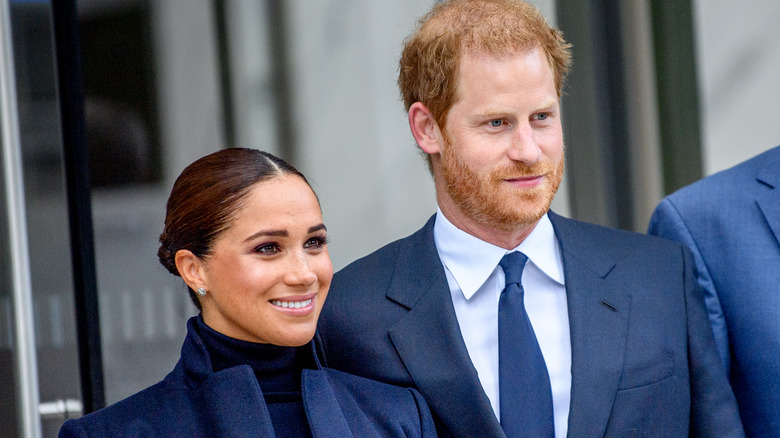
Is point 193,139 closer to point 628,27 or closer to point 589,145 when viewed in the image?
point 589,145

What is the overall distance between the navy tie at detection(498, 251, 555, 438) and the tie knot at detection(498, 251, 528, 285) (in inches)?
2.6

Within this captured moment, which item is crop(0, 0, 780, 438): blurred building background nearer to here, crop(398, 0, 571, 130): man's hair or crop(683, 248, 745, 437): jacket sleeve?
crop(398, 0, 571, 130): man's hair

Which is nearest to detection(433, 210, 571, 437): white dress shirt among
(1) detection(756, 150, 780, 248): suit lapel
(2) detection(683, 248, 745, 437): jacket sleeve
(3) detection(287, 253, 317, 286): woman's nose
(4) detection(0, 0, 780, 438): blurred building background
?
(2) detection(683, 248, 745, 437): jacket sleeve

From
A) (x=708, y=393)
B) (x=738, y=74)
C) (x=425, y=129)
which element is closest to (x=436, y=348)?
(x=425, y=129)

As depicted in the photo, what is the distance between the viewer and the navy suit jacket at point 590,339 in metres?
2.24

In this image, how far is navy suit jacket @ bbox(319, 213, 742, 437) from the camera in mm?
2242

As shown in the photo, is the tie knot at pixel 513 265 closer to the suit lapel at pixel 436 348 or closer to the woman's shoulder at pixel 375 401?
the suit lapel at pixel 436 348

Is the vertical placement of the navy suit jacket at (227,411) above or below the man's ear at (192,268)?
below

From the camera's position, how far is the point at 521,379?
7.31 feet

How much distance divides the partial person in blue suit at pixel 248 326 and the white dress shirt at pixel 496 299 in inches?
8.6

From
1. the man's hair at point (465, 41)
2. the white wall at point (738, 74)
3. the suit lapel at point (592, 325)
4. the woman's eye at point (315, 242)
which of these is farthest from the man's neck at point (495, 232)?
the white wall at point (738, 74)

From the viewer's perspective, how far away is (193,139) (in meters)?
3.38

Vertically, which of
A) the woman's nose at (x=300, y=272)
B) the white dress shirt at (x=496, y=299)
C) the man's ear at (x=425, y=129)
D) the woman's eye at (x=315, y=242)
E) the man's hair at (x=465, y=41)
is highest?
the man's hair at (x=465, y=41)

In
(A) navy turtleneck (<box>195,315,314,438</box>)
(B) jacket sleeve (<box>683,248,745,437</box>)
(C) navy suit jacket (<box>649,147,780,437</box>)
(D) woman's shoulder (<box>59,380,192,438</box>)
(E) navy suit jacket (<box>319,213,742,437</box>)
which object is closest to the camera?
(D) woman's shoulder (<box>59,380,192,438</box>)
